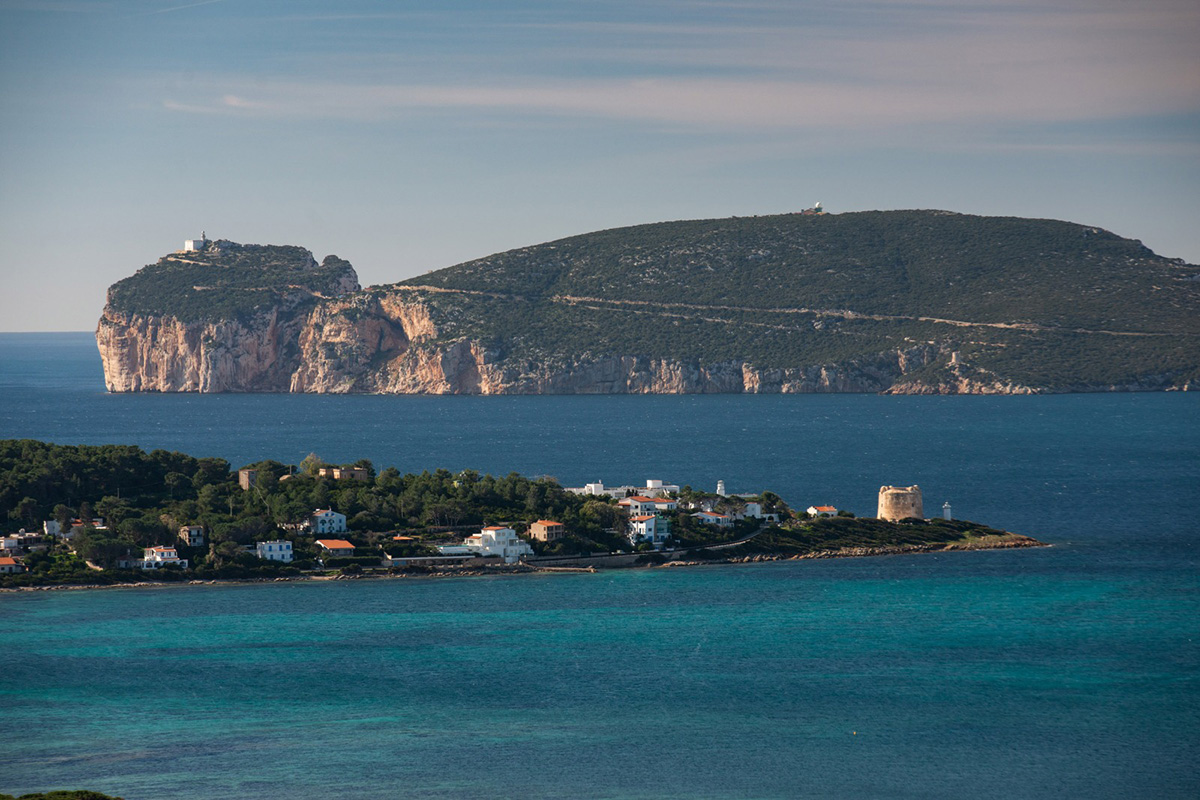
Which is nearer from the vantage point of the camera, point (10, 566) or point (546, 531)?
point (10, 566)

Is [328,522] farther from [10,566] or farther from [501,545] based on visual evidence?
[10,566]

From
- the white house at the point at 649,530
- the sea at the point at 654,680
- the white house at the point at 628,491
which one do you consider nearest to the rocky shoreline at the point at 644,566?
the sea at the point at 654,680

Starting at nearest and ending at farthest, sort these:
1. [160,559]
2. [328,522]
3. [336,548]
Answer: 1. [160,559]
2. [336,548]
3. [328,522]

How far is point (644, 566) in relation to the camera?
68562mm

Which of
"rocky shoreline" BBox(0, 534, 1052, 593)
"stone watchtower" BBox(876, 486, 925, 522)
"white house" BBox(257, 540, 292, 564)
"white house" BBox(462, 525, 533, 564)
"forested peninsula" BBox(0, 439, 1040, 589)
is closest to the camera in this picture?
"rocky shoreline" BBox(0, 534, 1052, 593)

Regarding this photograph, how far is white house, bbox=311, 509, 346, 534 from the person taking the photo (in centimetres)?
Answer: 6850

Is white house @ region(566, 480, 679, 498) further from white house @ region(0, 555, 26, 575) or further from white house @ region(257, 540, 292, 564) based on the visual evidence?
white house @ region(0, 555, 26, 575)

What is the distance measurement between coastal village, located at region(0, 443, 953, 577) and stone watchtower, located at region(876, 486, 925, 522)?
8.05ft

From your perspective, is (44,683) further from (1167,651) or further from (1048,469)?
(1048,469)

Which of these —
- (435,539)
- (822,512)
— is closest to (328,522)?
(435,539)

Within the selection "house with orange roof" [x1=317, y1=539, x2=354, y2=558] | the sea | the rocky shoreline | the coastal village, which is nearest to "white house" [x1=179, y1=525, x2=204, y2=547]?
the coastal village

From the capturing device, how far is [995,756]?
134ft

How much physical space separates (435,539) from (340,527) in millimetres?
4220

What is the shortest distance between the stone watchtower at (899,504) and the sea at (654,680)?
5410 millimetres
